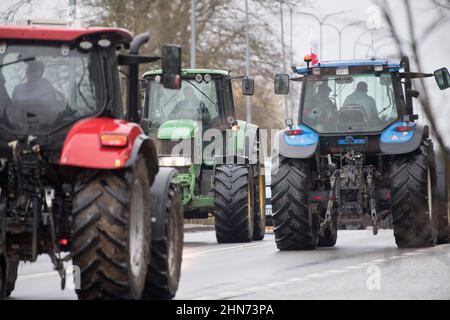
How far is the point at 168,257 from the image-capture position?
401 inches

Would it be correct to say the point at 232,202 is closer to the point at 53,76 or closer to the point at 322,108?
the point at 322,108

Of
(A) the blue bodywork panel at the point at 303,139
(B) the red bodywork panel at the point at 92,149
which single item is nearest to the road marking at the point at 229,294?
(B) the red bodywork panel at the point at 92,149

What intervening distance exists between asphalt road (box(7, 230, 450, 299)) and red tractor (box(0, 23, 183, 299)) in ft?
4.33

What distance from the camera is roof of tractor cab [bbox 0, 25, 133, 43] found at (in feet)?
31.7

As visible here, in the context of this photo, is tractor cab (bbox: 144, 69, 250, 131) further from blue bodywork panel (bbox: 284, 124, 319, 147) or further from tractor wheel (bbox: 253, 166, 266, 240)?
blue bodywork panel (bbox: 284, 124, 319, 147)

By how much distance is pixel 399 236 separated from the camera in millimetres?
18422

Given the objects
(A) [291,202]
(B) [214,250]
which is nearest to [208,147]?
(B) [214,250]

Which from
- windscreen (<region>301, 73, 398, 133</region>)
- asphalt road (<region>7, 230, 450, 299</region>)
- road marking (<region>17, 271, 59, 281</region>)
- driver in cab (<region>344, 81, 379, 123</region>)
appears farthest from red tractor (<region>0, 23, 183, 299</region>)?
driver in cab (<region>344, 81, 379, 123</region>)

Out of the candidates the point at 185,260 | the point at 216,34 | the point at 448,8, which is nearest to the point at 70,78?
the point at 448,8

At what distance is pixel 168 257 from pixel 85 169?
163 cm

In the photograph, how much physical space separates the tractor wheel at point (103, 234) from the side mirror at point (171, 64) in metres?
1.25

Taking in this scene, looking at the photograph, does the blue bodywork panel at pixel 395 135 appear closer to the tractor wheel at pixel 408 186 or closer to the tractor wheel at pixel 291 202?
the tractor wheel at pixel 408 186
